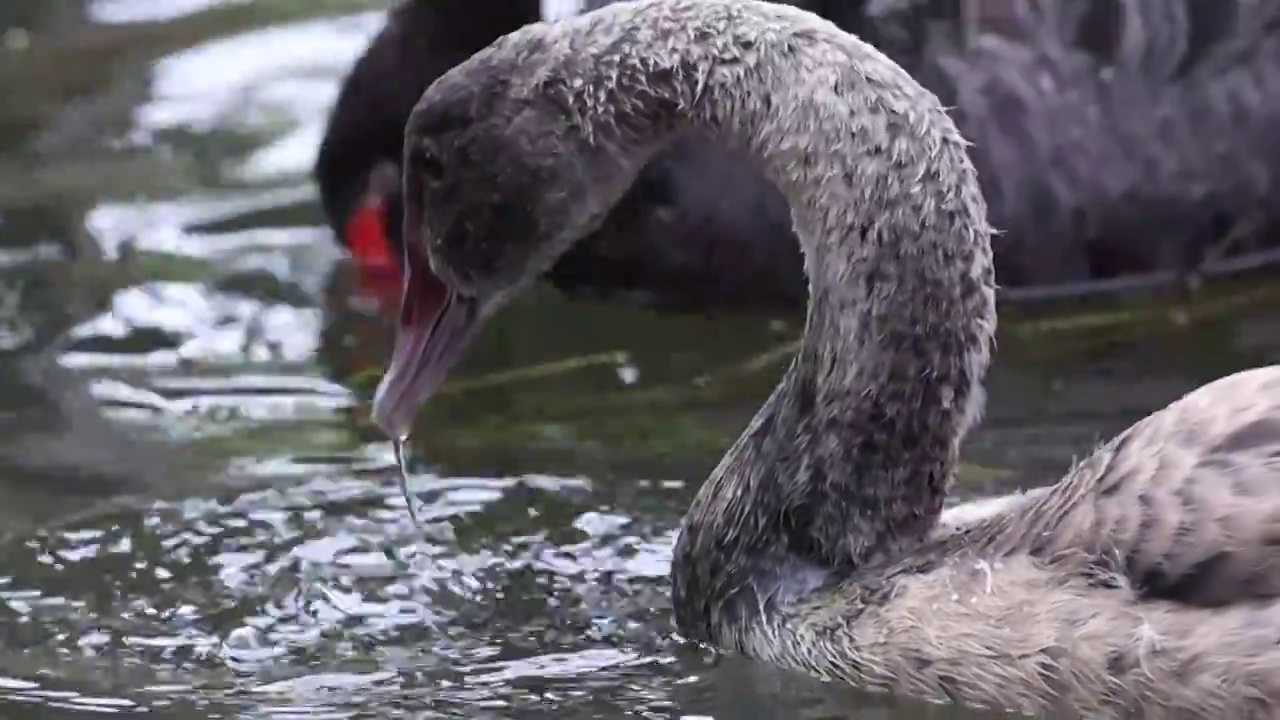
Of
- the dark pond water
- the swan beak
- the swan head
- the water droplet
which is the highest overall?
the swan head

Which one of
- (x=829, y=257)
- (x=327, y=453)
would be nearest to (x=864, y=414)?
(x=829, y=257)

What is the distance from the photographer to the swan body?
5809 millimetres

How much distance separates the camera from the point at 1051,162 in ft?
19.1

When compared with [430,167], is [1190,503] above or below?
below

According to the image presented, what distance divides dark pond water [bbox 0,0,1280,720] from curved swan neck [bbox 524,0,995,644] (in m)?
0.24

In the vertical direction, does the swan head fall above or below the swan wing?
above

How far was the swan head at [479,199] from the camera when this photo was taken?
3.85 m

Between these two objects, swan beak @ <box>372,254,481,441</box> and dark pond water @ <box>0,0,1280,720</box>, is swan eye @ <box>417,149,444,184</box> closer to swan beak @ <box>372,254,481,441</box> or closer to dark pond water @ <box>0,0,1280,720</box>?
swan beak @ <box>372,254,481,441</box>

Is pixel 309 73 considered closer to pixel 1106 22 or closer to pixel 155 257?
pixel 155 257

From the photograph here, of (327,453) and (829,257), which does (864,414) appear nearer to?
(829,257)

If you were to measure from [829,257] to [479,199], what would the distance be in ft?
1.95

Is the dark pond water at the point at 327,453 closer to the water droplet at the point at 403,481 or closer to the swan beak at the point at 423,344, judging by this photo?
the water droplet at the point at 403,481

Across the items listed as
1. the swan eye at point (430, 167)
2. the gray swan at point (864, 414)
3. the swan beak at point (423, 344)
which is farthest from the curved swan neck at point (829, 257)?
the swan beak at point (423, 344)

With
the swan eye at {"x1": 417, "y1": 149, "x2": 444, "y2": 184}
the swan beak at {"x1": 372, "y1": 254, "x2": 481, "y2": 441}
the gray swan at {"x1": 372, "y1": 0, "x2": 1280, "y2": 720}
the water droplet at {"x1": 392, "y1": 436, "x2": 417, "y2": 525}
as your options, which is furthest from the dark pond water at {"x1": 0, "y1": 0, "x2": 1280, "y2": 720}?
the swan eye at {"x1": 417, "y1": 149, "x2": 444, "y2": 184}
